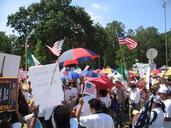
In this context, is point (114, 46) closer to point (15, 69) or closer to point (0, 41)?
point (0, 41)

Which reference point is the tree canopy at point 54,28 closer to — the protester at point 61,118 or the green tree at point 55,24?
the green tree at point 55,24

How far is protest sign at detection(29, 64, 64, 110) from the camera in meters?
5.90

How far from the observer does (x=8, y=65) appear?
614 cm

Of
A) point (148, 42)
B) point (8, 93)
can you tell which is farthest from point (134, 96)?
point (148, 42)

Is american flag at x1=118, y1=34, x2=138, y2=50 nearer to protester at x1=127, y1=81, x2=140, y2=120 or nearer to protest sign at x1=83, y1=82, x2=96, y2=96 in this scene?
protester at x1=127, y1=81, x2=140, y2=120

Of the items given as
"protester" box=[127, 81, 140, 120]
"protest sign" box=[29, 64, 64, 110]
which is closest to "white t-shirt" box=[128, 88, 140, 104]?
"protester" box=[127, 81, 140, 120]

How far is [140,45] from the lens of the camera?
10844cm

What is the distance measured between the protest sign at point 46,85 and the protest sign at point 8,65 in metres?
0.41

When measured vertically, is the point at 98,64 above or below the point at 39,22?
below

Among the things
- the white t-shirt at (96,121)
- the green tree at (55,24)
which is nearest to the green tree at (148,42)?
the green tree at (55,24)

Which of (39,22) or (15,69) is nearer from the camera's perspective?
(15,69)

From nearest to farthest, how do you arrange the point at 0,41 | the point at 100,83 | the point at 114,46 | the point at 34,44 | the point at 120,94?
1. the point at 100,83
2. the point at 120,94
3. the point at 34,44
4. the point at 0,41
5. the point at 114,46

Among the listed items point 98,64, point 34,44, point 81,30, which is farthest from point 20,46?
point 98,64

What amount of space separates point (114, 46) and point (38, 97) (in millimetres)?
94477
